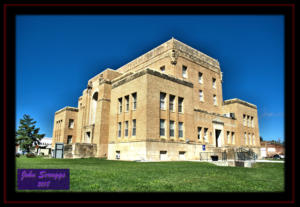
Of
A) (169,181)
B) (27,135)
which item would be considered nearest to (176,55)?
(169,181)

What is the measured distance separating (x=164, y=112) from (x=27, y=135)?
135 feet

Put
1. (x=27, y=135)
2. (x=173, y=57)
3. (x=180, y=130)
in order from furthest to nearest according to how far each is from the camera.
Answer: (x=27, y=135), (x=173, y=57), (x=180, y=130)

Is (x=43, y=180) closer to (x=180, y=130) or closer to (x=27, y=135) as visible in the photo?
(x=180, y=130)

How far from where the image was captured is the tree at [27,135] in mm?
48406

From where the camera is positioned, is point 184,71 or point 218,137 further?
→ point 218,137

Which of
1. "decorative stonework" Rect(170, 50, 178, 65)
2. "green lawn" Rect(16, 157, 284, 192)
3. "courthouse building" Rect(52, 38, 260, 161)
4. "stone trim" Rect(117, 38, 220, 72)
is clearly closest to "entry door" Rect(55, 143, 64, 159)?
"courthouse building" Rect(52, 38, 260, 161)

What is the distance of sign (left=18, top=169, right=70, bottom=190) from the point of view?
3.43 m

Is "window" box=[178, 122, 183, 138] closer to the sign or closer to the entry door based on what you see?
the entry door

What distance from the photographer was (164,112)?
22344 mm

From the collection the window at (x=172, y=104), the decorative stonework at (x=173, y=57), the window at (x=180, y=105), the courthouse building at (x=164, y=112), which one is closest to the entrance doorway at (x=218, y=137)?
the courthouse building at (x=164, y=112)

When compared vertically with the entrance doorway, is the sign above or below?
above

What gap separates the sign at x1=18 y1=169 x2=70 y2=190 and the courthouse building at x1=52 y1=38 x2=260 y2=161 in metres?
16.3
